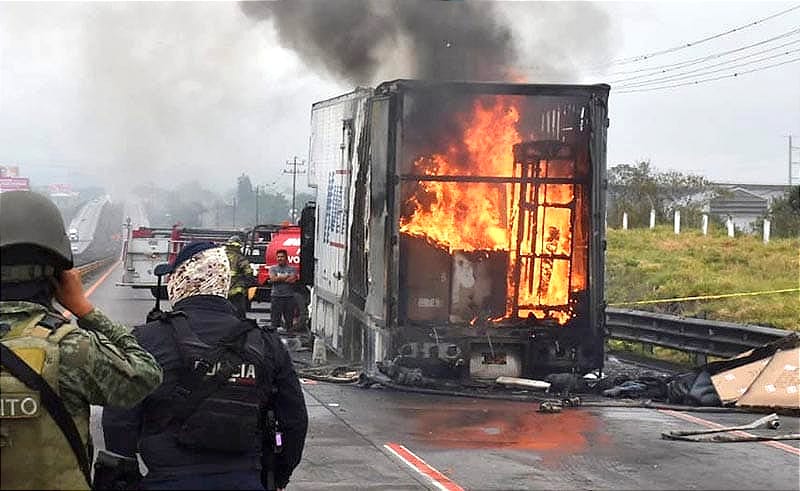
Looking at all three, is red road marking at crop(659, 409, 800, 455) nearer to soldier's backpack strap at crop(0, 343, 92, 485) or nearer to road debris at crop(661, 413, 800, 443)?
road debris at crop(661, 413, 800, 443)

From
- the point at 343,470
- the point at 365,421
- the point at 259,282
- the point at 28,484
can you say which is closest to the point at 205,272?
the point at 28,484

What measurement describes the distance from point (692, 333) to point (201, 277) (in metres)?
12.6

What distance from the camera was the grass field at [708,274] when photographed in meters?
23.8

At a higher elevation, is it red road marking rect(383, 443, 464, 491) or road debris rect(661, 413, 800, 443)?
road debris rect(661, 413, 800, 443)

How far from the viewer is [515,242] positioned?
1314cm

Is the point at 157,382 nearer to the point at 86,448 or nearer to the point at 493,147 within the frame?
the point at 86,448

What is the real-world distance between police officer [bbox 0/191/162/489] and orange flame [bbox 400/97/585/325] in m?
9.46

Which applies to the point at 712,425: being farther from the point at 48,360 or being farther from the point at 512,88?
the point at 48,360

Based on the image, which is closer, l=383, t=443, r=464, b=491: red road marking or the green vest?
the green vest

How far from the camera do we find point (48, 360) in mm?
3359

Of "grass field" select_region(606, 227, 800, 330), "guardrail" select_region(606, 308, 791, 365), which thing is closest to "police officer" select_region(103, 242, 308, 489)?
"guardrail" select_region(606, 308, 791, 365)

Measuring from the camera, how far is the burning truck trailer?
42.4 feet

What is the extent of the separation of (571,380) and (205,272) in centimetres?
926

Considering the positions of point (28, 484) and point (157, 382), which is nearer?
point (28, 484)
